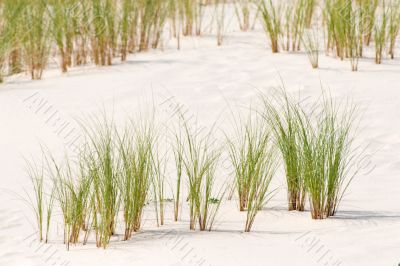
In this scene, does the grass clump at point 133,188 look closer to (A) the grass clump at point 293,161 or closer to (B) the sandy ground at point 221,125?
(B) the sandy ground at point 221,125

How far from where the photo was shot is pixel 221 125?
6.21 m

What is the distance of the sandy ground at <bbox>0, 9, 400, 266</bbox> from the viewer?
390 centimetres

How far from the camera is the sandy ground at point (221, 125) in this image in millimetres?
3902

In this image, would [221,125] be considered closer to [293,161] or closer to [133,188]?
[293,161]

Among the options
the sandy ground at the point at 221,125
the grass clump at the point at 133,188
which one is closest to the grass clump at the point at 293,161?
the sandy ground at the point at 221,125

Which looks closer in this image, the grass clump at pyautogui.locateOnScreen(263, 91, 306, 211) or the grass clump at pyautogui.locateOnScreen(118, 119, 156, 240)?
the grass clump at pyautogui.locateOnScreen(118, 119, 156, 240)

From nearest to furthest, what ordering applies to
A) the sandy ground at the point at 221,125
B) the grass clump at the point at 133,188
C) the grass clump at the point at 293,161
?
the sandy ground at the point at 221,125 < the grass clump at the point at 133,188 < the grass clump at the point at 293,161

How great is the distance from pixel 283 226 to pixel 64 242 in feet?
3.73

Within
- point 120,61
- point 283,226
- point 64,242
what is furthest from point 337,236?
point 120,61

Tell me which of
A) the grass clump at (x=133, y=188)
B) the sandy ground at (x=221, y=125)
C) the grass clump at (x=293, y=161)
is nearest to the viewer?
the sandy ground at (x=221, y=125)

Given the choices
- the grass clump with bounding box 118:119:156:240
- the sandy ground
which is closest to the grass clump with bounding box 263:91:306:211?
the sandy ground

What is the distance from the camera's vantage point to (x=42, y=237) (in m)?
4.28

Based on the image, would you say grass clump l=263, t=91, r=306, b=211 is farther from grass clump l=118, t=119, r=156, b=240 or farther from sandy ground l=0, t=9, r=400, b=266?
grass clump l=118, t=119, r=156, b=240

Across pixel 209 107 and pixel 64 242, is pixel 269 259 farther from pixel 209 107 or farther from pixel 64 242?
pixel 209 107
